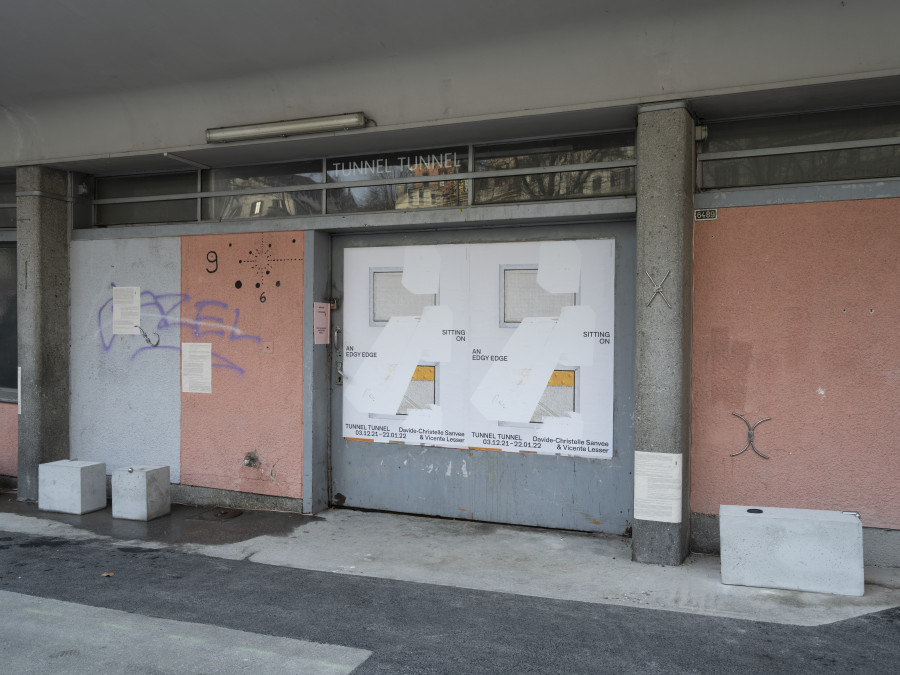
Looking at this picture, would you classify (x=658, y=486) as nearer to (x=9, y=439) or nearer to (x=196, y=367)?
(x=196, y=367)

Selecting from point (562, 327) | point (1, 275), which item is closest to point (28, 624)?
point (562, 327)

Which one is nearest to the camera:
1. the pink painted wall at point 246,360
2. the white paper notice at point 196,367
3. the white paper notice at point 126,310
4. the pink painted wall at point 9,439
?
the pink painted wall at point 246,360

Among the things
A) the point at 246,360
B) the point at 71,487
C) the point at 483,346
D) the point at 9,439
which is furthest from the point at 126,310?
the point at 483,346

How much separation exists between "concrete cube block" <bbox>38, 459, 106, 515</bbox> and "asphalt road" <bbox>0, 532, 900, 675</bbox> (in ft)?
4.96

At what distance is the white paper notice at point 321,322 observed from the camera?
6.21 metres

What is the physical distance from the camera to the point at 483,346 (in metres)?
5.88

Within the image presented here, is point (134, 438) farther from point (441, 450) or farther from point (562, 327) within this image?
point (562, 327)

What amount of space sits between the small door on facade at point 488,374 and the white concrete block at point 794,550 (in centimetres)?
112

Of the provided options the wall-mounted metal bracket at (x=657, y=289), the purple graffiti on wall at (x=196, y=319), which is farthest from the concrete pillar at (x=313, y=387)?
the wall-mounted metal bracket at (x=657, y=289)

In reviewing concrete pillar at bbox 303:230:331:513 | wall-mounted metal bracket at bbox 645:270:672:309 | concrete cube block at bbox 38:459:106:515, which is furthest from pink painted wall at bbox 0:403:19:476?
Result: wall-mounted metal bracket at bbox 645:270:672:309

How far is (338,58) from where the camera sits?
553 centimetres

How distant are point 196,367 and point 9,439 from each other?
105 inches

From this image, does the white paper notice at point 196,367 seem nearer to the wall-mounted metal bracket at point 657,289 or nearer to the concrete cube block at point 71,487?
the concrete cube block at point 71,487

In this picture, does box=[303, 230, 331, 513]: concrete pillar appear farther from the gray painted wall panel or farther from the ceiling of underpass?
the gray painted wall panel
